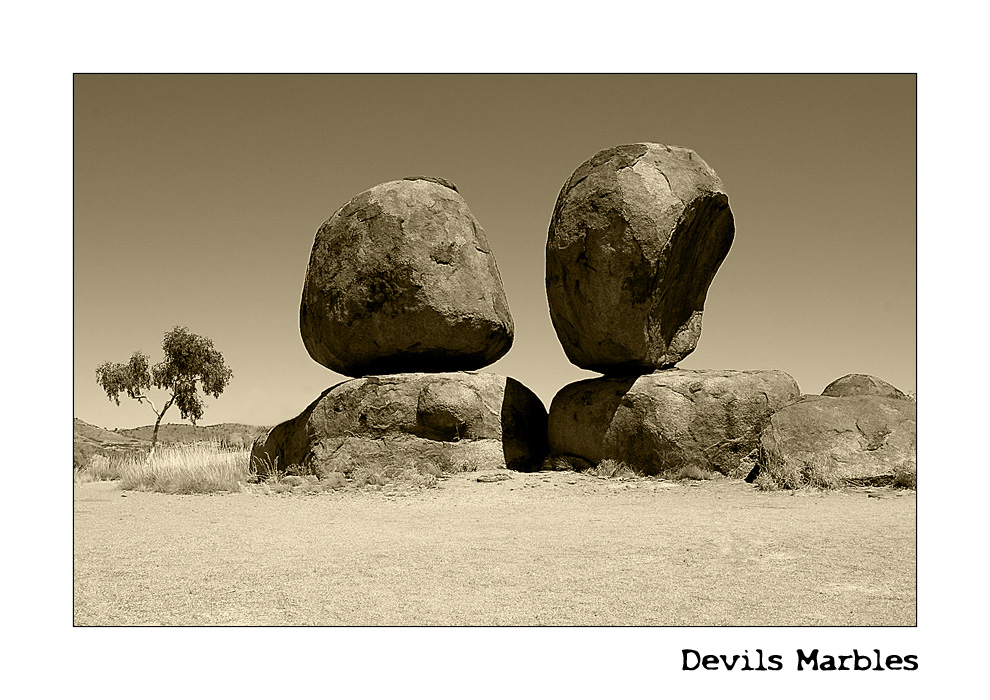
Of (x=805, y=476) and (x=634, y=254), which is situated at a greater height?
(x=634, y=254)

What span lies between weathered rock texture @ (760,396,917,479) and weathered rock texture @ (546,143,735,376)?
151 cm

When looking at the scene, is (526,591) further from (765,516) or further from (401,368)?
(401,368)

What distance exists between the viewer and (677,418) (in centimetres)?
809

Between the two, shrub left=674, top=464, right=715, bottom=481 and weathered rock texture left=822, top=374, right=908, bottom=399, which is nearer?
shrub left=674, top=464, right=715, bottom=481

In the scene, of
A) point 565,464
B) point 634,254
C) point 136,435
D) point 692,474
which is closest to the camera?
point 692,474

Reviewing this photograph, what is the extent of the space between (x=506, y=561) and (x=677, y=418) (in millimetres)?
4159

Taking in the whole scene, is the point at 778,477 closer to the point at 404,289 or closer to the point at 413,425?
the point at 413,425

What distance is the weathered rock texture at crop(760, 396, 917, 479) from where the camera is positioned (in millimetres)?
7339

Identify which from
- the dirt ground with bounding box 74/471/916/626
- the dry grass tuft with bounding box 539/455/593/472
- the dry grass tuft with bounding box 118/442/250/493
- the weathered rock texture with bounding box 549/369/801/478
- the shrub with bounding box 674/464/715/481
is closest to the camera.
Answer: the dirt ground with bounding box 74/471/916/626

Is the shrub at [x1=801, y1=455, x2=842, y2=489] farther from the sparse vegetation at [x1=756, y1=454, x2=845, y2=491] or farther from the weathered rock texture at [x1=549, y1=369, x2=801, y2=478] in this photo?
the weathered rock texture at [x1=549, y1=369, x2=801, y2=478]

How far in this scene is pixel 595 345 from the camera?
343 inches

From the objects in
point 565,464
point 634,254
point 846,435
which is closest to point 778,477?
point 846,435

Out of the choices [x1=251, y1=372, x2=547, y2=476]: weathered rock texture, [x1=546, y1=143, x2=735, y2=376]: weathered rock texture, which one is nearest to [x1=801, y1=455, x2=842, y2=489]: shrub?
[x1=546, y1=143, x2=735, y2=376]: weathered rock texture
